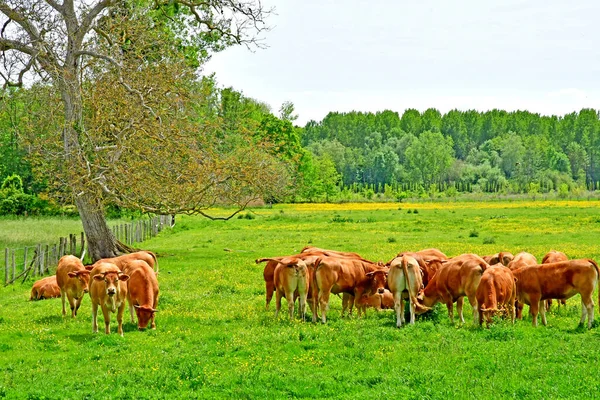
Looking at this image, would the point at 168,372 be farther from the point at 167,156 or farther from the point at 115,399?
the point at 167,156

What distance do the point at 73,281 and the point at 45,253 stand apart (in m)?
11.0

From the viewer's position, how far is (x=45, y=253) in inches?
1051

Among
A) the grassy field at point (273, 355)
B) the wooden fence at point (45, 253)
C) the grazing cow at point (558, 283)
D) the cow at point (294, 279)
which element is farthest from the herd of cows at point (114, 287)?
the grazing cow at point (558, 283)

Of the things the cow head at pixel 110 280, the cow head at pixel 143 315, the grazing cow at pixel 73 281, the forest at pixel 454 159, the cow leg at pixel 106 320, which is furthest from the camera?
the forest at pixel 454 159

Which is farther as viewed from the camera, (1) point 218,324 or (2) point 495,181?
(2) point 495,181

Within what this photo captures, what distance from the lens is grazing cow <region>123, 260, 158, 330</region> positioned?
48.5 ft

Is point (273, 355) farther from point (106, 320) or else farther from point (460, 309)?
point (460, 309)

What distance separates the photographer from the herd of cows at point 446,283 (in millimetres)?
14578

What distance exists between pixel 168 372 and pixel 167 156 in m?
23.6

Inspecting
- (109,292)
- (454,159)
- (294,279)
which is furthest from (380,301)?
(454,159)

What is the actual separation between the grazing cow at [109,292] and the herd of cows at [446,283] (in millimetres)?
3672

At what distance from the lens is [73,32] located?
30219 millimetres

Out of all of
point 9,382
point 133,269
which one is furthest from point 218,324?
point 9,382

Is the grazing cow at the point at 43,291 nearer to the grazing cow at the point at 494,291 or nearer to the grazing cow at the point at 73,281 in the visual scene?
the grazing cow at the point at 73,281
